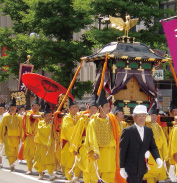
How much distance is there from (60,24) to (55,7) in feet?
2.68

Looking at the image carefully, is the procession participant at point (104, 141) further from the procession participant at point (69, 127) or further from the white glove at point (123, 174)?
the procession participant at point (69, 127)

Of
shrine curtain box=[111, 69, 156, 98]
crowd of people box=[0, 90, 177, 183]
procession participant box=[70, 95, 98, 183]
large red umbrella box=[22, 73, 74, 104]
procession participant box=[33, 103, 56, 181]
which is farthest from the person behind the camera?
large red umbrella box=[22, 73, 74, 104]

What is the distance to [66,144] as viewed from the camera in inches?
468

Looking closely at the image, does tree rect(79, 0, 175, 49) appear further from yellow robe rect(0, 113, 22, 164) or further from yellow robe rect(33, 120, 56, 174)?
yellow robe rect(33, 120, 56, 174)

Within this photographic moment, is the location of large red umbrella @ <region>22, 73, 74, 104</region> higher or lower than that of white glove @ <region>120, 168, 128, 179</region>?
higher

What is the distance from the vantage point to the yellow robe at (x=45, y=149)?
1267 centimetres

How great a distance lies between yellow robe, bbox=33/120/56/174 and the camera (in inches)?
499

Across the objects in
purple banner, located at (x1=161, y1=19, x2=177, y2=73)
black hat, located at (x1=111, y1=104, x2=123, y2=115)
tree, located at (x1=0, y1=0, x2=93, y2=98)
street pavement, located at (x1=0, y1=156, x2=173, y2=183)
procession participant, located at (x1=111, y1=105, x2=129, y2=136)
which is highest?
tree, located at (x1=0, y1=0, x2=93, y2=98)

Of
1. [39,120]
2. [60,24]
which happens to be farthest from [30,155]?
[60,24]

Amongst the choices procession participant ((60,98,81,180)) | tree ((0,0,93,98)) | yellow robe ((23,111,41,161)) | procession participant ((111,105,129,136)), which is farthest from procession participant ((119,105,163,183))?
tree ((0,0,93,98))

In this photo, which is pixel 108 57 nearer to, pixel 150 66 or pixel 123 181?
pixel 150 66

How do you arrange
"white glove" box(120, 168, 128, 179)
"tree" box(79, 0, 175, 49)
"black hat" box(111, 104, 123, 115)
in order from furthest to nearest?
"tree" box(79, 0, 175, 49)
"black hat" box(111, 104, 123, 115)
"white glove" box(120, 168, 128, 179)

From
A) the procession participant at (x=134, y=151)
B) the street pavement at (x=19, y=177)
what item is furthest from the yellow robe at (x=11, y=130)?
the procession participant at (x=134, y=151)

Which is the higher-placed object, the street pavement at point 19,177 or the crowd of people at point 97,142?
the crowd of people at point 97,142
